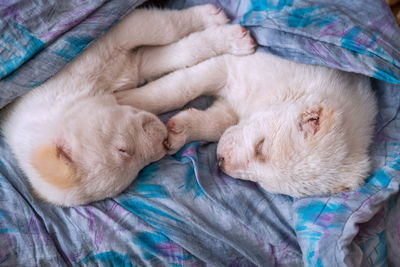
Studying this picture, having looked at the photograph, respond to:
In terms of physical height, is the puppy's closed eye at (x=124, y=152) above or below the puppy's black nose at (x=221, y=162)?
above

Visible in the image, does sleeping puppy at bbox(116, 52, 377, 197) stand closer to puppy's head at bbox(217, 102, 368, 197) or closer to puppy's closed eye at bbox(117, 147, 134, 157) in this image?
puppy's head at bbox(217, 102, 368, 197)

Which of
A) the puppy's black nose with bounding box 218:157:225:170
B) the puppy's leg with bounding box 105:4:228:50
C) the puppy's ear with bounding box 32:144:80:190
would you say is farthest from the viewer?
the puppy's leg with bounding box 105:4:228:50

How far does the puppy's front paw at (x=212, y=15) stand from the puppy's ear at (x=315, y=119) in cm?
68

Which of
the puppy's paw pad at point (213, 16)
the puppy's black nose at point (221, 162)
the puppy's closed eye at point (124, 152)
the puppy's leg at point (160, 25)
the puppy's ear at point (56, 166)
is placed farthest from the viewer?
the puppy's paw pad at point (213, 16)

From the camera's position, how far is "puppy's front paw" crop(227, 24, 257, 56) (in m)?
1.71

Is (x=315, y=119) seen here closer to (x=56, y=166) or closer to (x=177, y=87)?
(x=177, y=87)

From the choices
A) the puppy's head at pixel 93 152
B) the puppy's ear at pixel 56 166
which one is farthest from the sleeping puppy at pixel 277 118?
the puppy's ear at pixel 56 166

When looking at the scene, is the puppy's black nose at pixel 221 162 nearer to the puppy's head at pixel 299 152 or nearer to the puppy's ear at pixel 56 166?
the puppy's head at pixel 299 152

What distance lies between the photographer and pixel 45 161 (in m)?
1.40

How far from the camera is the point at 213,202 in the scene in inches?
61.9

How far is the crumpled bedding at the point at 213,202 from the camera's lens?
1.45 meters

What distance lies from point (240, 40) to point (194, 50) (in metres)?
0.23

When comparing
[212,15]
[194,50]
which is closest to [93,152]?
[194,50]

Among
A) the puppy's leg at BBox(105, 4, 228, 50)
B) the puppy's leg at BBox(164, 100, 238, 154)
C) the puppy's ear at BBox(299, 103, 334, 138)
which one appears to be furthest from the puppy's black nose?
the puppy's leg at BBox(105, 4, 228, 50)
